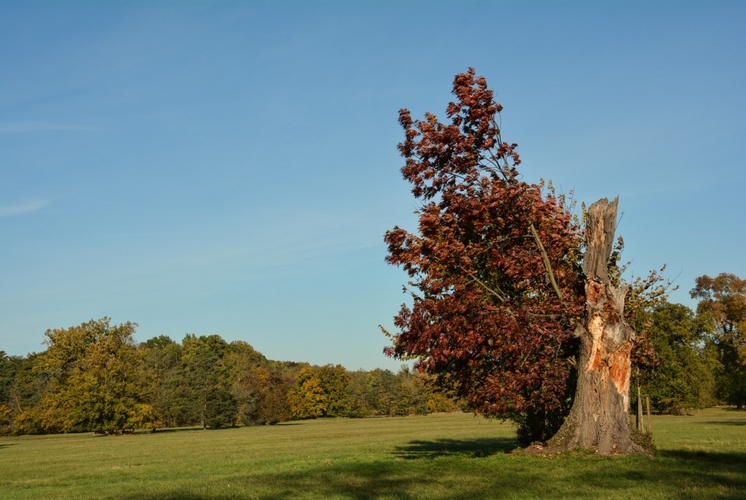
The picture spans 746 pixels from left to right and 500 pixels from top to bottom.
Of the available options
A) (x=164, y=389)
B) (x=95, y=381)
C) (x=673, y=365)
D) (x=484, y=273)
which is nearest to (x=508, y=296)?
(x=484, y=273)

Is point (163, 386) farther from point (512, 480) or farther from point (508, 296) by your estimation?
point (512, 480)

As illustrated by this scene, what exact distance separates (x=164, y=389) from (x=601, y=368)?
89.8 m

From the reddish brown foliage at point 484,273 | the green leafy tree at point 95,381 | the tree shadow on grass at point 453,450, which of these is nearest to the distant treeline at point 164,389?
the green leafy tree at point 95,381

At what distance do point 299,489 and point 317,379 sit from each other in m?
104

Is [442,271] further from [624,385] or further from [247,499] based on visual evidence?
[247,499]

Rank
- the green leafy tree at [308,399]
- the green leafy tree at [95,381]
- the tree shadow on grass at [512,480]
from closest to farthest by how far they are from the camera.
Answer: the tree shadow on grass at [512,480]
the green leafy tree at [95,381]
the green leafy tree at [308,399]

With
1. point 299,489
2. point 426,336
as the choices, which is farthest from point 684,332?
point 299,489

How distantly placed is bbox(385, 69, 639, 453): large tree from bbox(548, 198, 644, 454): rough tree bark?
0.03 meters

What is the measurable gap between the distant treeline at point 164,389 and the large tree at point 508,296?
2568 centimetres

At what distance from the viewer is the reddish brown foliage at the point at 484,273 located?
18266 millimetres

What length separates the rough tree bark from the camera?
17.2m

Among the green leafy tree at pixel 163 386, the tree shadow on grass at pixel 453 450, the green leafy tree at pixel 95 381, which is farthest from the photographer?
the green leafy tree at pixel 163 386

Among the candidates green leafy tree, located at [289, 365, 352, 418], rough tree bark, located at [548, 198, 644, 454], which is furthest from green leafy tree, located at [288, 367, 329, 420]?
rough tree bark, located at [548, 198, 644, 454]

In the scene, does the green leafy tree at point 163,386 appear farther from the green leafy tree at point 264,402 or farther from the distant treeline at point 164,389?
the green leafy tree at point 264,402
